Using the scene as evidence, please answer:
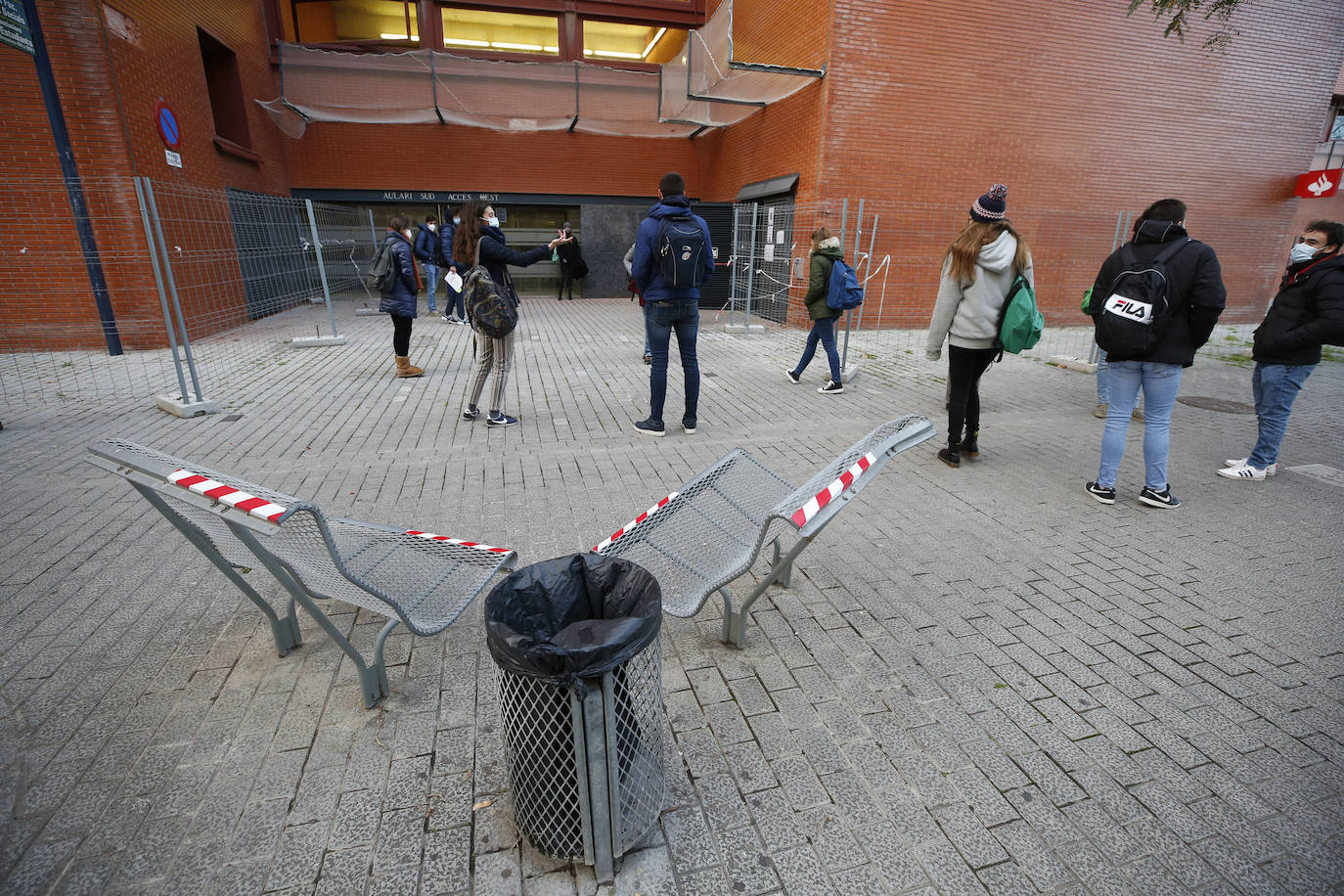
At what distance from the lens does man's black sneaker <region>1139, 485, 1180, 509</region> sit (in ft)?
14.4

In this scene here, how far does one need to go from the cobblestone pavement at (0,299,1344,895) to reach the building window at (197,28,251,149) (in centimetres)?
1113

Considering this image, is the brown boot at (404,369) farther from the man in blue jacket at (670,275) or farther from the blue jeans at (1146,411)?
the blue jeans at (1146,411)

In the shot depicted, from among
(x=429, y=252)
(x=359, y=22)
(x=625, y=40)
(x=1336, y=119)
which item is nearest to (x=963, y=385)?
(x=429, y=252)

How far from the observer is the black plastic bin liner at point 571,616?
1550 mm

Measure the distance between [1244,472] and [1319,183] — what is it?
1345cm

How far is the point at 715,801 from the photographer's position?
2047 mm

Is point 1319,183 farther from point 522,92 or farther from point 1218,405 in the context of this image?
point 522,92

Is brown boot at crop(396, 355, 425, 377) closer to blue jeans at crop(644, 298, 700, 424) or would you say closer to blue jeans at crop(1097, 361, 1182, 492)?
blue jeans at crop(644, 298, 700, 424)

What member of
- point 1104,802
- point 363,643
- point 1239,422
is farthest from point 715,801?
point 1239,422

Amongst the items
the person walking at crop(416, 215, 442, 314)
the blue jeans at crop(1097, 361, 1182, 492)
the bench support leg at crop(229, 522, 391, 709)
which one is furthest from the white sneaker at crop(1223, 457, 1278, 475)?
the person walking at crop(416, 215, 442, 314)

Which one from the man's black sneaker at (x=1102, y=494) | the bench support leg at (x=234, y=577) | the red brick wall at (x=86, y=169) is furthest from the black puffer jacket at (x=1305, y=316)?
the red brick wall at (x=86, y=169)

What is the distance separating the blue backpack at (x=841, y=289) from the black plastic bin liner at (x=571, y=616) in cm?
587

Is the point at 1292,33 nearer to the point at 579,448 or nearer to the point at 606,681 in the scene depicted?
the point at 579,448

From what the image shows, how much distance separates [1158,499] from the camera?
4379 mm
